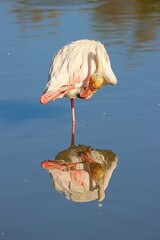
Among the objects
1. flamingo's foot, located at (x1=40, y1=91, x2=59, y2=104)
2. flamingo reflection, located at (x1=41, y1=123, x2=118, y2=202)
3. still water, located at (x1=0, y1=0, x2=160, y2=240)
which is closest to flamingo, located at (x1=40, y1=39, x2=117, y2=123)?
flamingo's foot, located at (x1=40, y1=91, x2=59, y2=104)

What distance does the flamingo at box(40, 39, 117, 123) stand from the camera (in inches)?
413

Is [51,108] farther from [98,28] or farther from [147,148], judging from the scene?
[98,28]

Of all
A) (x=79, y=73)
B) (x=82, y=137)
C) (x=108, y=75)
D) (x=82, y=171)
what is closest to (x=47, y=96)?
(x=79, y=73)

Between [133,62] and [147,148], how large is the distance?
4.03 m

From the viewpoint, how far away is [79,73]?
1062cm

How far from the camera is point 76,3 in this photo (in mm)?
19531

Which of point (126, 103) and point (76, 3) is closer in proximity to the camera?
point (126, 103)

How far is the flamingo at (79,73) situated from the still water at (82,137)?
0.45 metres

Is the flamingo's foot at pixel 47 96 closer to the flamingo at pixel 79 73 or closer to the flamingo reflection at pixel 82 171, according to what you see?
the flamingo at pixel 79 73

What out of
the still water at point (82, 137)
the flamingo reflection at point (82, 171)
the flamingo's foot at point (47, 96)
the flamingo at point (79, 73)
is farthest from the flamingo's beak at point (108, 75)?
the flamingo reflection at point (82, 171)

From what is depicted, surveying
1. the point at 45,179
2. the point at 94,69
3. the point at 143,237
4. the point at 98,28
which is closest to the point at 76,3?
the point at 98,28

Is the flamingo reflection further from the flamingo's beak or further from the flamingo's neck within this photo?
the flamingo's beak

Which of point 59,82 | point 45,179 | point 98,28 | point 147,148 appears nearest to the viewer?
point 45,179

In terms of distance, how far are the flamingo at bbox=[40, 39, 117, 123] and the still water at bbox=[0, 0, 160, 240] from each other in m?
0.45
